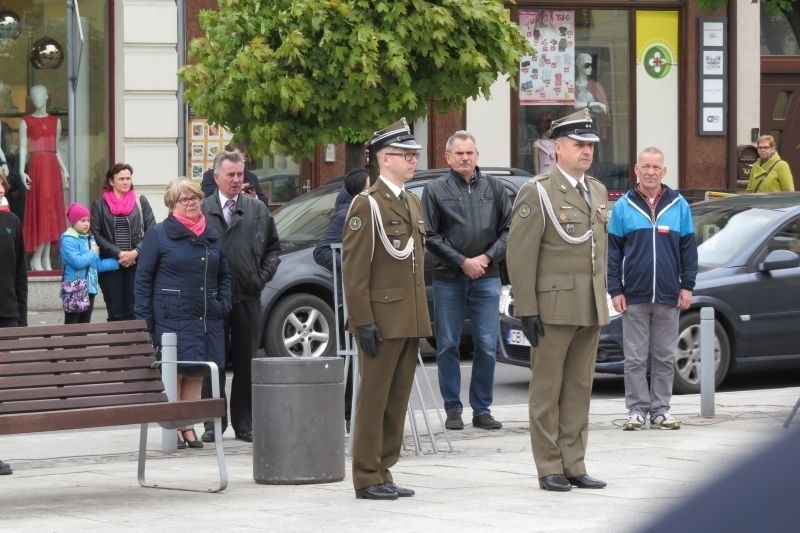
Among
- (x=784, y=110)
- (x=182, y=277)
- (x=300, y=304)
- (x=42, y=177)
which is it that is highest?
(x=784, y=110)

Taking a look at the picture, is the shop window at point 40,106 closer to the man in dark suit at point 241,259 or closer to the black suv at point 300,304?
the black suv at point 300,304

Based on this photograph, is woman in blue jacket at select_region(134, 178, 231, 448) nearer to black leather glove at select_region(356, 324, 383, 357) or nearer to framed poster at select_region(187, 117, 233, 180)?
black leather glove at select_region(356, 324, 383, 357)

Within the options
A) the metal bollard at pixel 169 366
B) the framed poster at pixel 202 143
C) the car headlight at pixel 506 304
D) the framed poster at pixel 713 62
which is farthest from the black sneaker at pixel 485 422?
the framed poster at pixel 713 62

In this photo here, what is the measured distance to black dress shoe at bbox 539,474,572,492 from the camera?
7441mm

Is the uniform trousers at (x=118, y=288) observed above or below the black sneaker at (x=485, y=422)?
above

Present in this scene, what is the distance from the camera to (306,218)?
574 inches

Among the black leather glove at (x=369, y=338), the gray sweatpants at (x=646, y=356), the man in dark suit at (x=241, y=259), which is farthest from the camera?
the gray sweatpants at (x=646, y=356)

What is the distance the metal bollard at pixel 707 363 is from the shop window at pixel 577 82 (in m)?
11.8

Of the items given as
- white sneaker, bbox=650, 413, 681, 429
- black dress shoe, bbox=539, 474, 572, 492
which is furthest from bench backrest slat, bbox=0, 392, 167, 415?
white sneaker, bbox=650, 413, 681, 429

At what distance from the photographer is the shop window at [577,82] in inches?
909

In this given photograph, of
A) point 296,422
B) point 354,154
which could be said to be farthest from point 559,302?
Result: point 354,154

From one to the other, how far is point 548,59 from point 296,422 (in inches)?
631

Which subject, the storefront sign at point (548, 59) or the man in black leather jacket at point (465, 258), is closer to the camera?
the man in black leather jacket at point (465, 258)

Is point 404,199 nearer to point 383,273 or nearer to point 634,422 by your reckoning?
point 383,273
